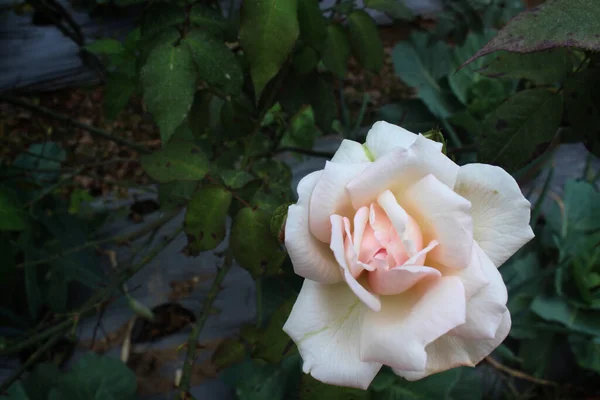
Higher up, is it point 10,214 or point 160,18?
point 160,18

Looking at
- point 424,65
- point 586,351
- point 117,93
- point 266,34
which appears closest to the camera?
point 266,34

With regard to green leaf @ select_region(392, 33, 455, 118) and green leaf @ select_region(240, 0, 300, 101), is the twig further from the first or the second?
green leaf @ select_region(240, 0, 300, 101)

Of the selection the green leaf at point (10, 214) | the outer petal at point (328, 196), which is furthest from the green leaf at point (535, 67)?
the green leaf at point (10, 214)

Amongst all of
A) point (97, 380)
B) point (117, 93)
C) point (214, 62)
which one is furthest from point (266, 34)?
point (97, 380)

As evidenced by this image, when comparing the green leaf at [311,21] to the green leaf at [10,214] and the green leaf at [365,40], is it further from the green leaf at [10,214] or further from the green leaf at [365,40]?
the green leaf at [10,214]

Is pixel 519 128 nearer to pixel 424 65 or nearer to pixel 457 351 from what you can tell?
pixel 457 351

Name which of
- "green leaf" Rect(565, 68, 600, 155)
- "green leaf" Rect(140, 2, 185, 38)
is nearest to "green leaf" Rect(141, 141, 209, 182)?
"green leaf" Rect(140, 2, 185, 38)
